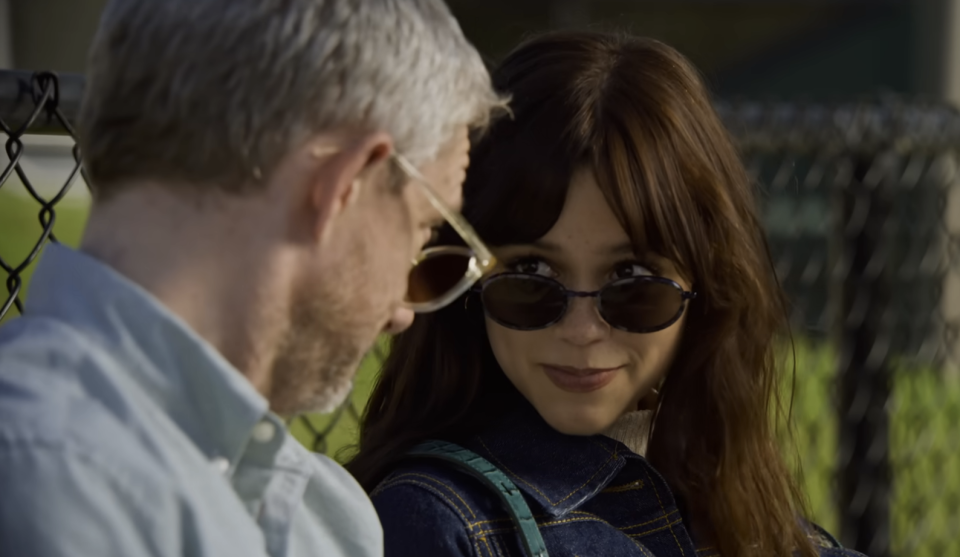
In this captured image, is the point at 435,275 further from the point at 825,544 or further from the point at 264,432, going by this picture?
the point at 825,544

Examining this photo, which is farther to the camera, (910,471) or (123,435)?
(910,471)

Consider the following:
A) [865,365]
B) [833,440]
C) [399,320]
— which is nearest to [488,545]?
[399,320]

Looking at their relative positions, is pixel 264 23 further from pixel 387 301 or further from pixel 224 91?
pixel 387 301

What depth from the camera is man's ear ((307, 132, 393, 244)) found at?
1.22 metres

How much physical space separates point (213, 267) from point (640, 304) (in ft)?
3.02

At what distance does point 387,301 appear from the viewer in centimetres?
135

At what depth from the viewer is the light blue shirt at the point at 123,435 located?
40.1 inches

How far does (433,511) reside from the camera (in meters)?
1.83

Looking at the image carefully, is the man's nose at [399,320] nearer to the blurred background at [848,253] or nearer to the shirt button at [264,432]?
the shirt button at [264,432]

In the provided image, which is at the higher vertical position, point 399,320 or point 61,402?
point 61,402

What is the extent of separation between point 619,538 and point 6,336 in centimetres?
112

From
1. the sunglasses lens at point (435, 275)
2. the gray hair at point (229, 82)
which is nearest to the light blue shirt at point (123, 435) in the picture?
the gray hair at point (229, 82)

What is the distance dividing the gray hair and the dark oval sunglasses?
716 mm

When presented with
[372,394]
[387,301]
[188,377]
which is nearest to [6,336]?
[188,377]
